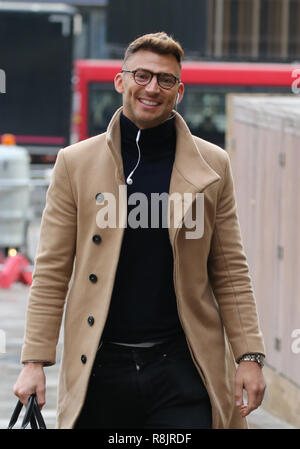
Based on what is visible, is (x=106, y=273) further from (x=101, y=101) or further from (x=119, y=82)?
(x=101, y=101)

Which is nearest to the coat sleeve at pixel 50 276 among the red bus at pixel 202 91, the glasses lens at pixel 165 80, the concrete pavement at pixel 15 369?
the glasses lens at pixel 165 80

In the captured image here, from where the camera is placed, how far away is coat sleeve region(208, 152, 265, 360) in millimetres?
3949

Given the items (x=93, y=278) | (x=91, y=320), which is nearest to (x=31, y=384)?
(x=91, y=320)

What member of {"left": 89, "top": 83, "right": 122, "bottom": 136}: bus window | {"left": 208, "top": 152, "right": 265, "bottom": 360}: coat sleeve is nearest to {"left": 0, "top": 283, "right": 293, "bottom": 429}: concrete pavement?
{"left": 208, "top": 152, "right": 265, "bottom": 360}: coat sleeve

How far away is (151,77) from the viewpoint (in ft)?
12.5

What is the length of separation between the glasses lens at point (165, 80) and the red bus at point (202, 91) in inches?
860

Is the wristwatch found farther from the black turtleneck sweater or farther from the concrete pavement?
the concrete pavement

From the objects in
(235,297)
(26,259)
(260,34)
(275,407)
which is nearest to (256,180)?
(275,407)

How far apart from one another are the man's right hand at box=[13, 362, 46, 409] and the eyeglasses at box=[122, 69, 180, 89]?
927mm

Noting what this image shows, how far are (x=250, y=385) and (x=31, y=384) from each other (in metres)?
0.67

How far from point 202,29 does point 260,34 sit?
391 cm

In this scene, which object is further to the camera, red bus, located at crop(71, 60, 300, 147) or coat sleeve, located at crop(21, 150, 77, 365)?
red bus, located at crop(71, 60, 300, 147)
